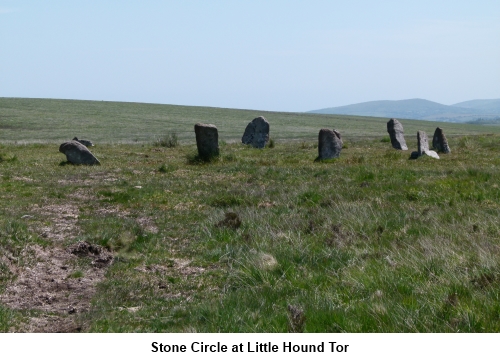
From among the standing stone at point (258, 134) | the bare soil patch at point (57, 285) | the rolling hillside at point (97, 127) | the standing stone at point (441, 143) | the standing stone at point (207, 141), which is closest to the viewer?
the bare soil patch at point (57, 285)

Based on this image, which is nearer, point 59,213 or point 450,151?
point 59,213

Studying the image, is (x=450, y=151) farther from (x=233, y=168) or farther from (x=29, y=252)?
(x=29, y=252)

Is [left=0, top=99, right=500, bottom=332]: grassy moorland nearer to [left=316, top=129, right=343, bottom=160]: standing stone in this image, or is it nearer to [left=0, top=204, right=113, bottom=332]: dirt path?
[left=0, top=204, right=113, bottom=332]: dirt path

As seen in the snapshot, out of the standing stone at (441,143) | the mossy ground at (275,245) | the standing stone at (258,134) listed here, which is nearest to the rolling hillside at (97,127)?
the standing stone at (258,134)

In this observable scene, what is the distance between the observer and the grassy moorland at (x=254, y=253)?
6.73 metres

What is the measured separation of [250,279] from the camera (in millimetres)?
8336

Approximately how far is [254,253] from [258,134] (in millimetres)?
28230

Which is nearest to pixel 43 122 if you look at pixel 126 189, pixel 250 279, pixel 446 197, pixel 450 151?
pixel 450 151

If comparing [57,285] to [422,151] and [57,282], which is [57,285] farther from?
[422,151]

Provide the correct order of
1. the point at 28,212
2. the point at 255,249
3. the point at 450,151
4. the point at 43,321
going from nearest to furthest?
1. the point at 43,321
2. the point at 255,249
3. the point at 28,212
4. the point at 450,151

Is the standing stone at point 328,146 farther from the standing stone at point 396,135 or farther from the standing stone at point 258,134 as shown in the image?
the standing stone at point 258,134

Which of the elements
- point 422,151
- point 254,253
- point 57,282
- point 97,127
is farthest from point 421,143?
point 97,127

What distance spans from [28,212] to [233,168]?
34.2 feet

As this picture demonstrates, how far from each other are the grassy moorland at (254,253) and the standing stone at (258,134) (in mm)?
16414
